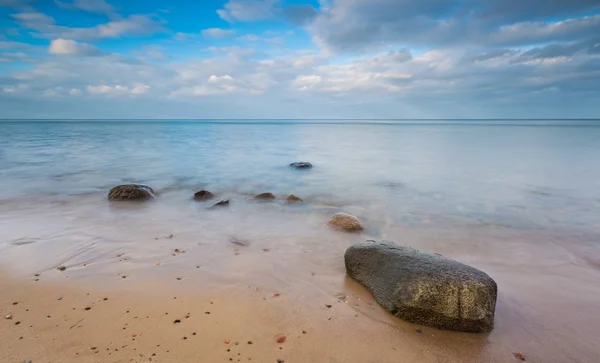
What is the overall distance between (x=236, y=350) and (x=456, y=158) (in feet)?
66.5

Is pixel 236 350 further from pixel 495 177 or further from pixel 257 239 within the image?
pixel 495 177

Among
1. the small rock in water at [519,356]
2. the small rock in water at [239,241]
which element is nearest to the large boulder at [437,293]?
the small rock in water at [519,356]

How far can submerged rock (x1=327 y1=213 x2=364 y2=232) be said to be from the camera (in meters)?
7.02

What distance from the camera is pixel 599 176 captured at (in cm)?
1410

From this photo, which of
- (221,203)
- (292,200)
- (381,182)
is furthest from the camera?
(381,182)

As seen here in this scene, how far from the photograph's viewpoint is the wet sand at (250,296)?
330cm

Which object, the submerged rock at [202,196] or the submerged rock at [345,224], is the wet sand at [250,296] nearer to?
the submerged rock at [345,224]

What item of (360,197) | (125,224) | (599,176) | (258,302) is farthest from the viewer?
(599,176)

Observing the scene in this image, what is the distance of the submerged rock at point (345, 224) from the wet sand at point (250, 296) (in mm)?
285

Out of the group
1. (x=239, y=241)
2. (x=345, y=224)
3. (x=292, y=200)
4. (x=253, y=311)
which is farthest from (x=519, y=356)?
(x=292, y=200)

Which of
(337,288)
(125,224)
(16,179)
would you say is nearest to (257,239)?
(337,288)

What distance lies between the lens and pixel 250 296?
4250 mm

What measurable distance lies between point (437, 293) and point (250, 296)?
2.18 metres

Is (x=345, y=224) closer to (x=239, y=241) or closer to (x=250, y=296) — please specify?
(x=239, y=241)
